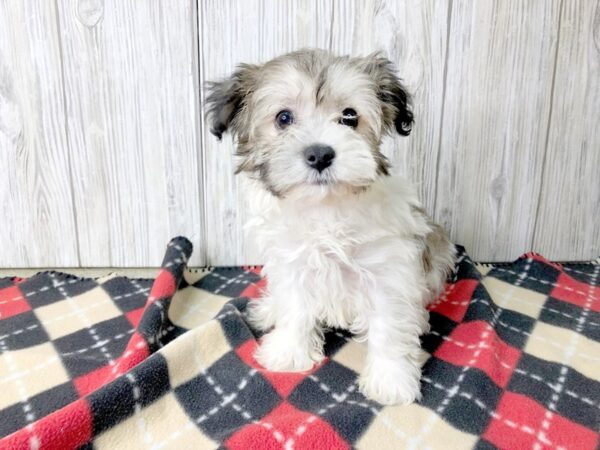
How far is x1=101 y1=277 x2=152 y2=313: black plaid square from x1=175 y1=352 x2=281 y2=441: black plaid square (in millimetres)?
628

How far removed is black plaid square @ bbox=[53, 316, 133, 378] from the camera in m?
1.67

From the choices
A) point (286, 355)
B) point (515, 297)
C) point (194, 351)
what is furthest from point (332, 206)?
point (515, 297)

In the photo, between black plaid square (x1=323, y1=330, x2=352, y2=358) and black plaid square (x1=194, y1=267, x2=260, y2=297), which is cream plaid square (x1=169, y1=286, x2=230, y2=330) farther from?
black plaid square (x1=323, y1=330, x2=352, y2=358)

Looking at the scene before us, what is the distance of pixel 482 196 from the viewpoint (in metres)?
2.42

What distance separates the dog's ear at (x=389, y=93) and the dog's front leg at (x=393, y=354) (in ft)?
1.91

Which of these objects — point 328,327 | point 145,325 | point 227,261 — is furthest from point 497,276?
point 145,325

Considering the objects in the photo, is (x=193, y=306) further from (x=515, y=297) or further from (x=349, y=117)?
(x=515, y=297)

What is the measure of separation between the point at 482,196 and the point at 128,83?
1.71 metres

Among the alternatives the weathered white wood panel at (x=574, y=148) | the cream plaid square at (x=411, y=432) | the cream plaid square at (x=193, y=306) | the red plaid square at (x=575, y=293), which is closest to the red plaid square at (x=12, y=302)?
the cream plaid square at (x=193, y=306)

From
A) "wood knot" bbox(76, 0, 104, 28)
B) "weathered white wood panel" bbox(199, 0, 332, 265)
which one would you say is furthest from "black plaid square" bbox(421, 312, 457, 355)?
"wood knot" bbox(76, 0, 104, 28)

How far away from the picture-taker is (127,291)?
220cm

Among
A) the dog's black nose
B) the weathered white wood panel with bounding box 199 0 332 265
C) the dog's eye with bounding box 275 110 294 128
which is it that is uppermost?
the weathered white wood panel with bounding box 199 0 332 265

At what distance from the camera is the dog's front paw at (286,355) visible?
65.4 inches

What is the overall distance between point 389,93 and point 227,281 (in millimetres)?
1175
